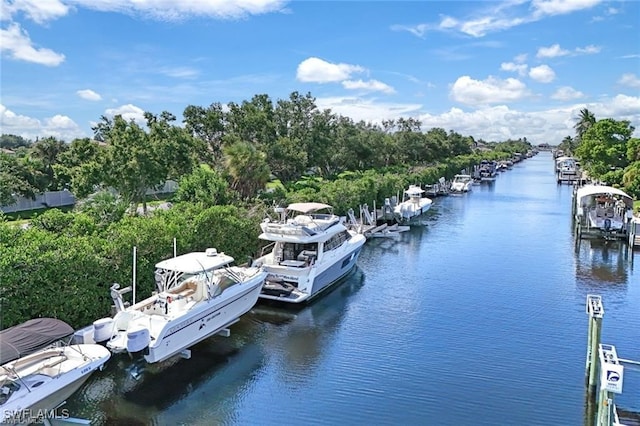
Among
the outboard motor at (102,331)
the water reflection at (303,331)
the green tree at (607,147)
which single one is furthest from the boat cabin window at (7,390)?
the green tree at (607,147)

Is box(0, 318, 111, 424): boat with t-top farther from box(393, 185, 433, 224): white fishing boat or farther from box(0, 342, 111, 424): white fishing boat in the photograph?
box(393, 185, 433, 224): white fishing boat

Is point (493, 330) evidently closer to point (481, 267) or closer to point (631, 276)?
point (481, 267)

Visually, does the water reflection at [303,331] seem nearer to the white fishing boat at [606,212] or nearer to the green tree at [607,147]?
the white fishing boat at [606,212]

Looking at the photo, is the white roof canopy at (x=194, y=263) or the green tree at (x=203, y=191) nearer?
the white roof canopy at (x=194, y=263)

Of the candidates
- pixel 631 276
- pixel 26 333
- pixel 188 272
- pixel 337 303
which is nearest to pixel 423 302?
pixel 337 303

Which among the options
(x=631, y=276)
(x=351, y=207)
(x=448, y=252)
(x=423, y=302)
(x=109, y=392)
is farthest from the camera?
(x=351, y=207)

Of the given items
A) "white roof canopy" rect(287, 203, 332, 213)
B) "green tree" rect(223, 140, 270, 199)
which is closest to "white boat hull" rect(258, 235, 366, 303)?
"white roof canopy" rect(287, 203, 332, 213)

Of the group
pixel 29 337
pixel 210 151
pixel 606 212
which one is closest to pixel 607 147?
pixel 606 212
